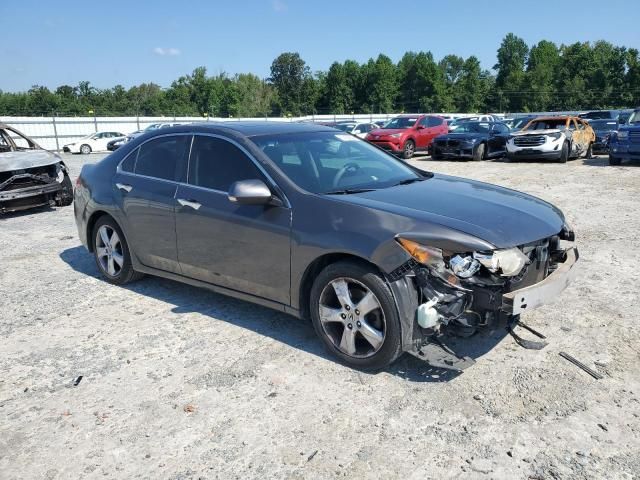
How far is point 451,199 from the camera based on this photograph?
3.97 meters

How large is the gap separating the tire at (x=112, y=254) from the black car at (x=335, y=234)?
23 mm

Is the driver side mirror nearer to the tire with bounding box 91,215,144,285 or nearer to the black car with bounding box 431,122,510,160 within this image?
the tire with bounding box 91,215,144,285

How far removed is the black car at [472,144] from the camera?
62.1 ft

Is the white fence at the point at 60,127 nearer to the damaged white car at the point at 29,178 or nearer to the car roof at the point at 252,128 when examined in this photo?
the damaged white car at the point at 29,178

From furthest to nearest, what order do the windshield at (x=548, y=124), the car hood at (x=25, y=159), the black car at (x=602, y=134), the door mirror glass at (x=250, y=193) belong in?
the black car at (x=602, y=134)
the windshield at (x=548, y=124)
the car hood at (x=25, y=159)
the door mirror glass at (x=250, y=193)

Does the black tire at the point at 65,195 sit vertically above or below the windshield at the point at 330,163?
below

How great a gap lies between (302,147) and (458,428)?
2.51 meters

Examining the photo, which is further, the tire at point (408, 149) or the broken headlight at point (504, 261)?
the tire at point (408, 149)

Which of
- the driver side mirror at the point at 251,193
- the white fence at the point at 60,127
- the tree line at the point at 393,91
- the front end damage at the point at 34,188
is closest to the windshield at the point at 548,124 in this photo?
the front end damage at the point at 34,188

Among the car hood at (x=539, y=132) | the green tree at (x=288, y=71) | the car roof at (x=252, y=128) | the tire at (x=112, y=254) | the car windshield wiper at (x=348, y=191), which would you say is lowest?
the tire at (x=112, y=254)

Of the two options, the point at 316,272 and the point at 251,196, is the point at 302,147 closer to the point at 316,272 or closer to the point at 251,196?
the point at 251,196

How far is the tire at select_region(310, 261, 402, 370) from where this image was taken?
341 cm

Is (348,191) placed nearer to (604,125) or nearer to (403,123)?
(403,123)

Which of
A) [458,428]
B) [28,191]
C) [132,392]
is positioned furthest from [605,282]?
[28,191]
